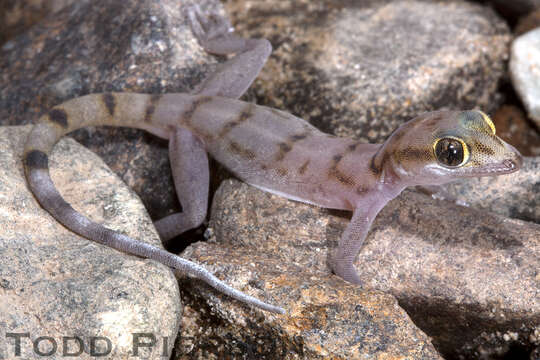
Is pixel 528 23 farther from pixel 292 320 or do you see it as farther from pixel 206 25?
pixel 292 320

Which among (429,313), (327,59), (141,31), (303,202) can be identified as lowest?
(429,313)

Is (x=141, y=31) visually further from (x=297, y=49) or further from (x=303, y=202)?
(x=303, y=202)

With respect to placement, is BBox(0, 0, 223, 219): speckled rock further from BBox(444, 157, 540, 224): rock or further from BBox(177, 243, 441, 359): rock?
BBox(444, 157, 540, 224): rock

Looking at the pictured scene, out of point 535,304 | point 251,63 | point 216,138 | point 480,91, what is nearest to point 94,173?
point 216,138

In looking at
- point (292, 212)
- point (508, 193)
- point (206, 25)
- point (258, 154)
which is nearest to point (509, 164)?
point (508, 193)

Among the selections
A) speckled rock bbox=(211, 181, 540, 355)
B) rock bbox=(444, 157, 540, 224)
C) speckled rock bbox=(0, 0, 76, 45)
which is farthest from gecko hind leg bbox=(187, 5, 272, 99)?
speckled rock bbox=(0, 0, 76, 45)

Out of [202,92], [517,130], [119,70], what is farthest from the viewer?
[517,130]
